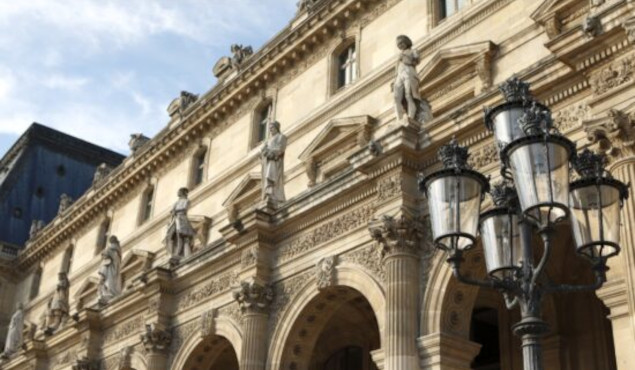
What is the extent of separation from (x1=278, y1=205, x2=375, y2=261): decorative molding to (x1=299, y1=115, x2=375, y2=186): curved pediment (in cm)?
430

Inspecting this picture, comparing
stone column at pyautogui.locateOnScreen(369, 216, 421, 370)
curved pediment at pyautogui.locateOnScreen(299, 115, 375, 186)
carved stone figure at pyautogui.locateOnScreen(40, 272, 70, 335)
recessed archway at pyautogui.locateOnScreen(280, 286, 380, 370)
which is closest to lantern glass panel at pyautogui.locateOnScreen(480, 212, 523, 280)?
stone column at pyautogui.locateOnScreen(369, 216, 421, 370)

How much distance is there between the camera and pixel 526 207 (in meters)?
7.29

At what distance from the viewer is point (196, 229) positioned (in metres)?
27.4

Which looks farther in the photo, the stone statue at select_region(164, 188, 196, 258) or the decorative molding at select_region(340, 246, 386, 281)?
the stone statue at select_region(164, 188, 196, 258)

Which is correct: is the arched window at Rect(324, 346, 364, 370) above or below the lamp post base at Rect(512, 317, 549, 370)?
above

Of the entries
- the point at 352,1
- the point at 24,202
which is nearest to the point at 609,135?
the point at 352,1

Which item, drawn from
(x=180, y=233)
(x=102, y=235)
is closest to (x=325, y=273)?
(x=180, y=233)

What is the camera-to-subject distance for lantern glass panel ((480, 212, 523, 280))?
7.97m

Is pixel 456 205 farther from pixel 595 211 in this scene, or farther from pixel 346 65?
pixel 346 65

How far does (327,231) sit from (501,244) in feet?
30.7

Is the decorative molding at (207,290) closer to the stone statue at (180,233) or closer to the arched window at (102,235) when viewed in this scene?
the stone statue at (180,233)

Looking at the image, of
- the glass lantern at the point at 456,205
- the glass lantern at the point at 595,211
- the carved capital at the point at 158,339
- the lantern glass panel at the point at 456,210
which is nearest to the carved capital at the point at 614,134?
the glass lantern at the point at 595,211

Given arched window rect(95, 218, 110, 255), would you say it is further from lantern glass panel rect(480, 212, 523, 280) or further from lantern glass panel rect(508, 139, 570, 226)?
lantern glass panel rect(508, 139, 570, 226)

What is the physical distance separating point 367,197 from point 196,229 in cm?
1214
